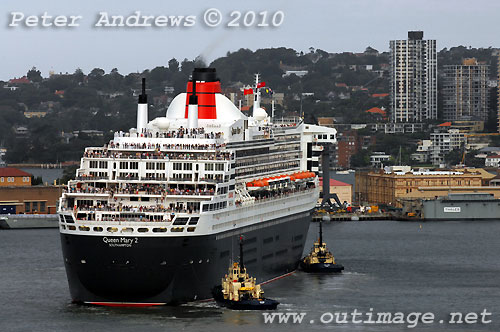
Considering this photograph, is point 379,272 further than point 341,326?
Yes

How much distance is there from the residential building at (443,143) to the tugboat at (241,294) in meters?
110

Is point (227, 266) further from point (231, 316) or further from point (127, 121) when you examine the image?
point (127, 121)

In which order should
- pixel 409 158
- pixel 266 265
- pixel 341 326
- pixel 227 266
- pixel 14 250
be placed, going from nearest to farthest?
pixel 341 326 < pixel 227 266 < pixel 266 265 < pixel 14 250 < pixel 409 158

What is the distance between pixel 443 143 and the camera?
15938 cm

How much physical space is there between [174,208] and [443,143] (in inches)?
4511

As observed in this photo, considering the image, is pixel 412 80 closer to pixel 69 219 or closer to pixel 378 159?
pixel 378 159

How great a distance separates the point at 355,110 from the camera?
195 m

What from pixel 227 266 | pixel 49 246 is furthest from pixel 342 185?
pixel 227 266

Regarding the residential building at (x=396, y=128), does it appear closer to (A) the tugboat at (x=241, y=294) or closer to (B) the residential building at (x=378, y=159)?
(B) the residential building at (x=378, y=159)

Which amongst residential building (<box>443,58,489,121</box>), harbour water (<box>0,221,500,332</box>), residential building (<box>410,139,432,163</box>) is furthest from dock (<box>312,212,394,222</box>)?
residential building (<box>443,58,489,121</box>)

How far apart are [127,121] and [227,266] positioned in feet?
Result: 423

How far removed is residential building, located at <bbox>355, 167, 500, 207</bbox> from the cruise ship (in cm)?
4470

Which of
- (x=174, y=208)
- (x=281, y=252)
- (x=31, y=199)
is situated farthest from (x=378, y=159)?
(x=174, y=208)

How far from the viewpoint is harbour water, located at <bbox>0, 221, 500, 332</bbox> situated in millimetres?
44969
